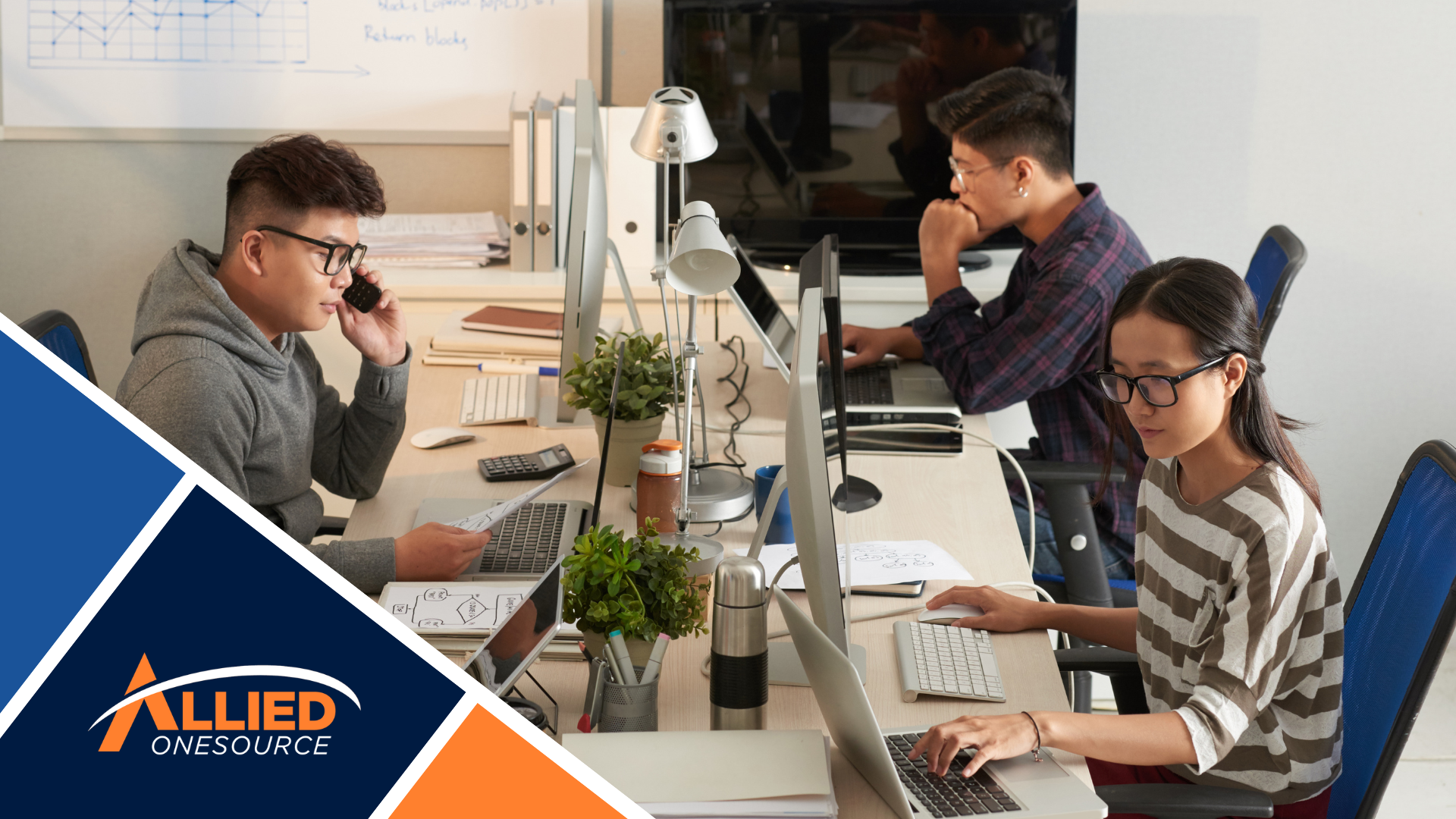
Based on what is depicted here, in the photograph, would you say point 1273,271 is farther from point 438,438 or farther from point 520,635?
point 520,635

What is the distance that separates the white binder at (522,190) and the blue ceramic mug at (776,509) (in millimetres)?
1272

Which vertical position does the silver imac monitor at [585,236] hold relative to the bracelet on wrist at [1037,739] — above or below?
above

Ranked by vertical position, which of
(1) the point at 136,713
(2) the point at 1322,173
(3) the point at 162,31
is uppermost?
(3) the point at 162,31

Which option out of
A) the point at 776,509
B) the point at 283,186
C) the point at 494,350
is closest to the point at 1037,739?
the point at 776,509

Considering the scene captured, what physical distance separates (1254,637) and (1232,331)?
34 cm

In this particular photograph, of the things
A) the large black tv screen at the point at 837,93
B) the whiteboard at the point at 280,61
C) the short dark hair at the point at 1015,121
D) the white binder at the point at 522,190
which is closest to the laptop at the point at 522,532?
the short dark hair at the point at 1015,121

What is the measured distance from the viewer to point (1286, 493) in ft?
4.25

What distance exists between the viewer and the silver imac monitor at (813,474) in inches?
44.4

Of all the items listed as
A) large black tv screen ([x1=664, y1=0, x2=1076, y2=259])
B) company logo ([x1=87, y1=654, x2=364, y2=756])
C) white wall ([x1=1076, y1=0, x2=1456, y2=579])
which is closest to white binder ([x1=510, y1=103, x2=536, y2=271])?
large black tv screen ([x1=664, y1=0, x2=1076, y2=259])

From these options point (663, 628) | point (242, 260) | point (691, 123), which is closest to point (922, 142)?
point (691, 123)

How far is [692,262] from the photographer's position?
4.67 feet

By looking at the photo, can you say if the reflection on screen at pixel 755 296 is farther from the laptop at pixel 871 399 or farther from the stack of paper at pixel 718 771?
the stack of paper at pixel 718 771

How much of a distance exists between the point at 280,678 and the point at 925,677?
669 mm

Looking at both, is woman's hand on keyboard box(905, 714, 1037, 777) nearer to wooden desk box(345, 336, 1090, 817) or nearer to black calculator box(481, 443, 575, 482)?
wooden desk box(345, 336, 1090, 817)
